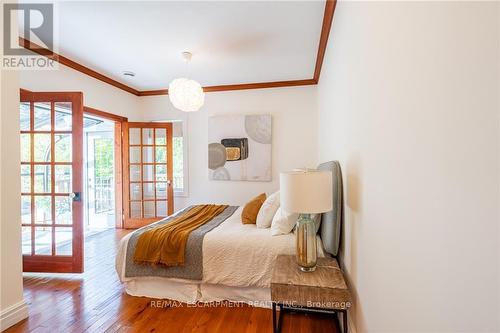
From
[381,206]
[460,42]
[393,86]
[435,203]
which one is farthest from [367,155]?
[460,42]

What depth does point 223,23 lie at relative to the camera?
2344 millimetres

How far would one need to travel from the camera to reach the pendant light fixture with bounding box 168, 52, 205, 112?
278 centimetres

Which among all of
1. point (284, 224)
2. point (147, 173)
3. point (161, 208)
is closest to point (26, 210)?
point (147, 173)

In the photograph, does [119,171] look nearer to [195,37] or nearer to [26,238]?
[26,238]

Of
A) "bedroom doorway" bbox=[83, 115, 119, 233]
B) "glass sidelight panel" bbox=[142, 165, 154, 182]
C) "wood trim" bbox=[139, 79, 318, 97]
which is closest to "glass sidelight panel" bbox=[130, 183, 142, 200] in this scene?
"glass sidelight panel" bbox=[142, 165, 154, 182]

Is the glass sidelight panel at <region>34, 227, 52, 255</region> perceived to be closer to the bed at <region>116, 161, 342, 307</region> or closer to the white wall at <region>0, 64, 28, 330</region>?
the white wall at <region>0, 64, 28, 330</region>

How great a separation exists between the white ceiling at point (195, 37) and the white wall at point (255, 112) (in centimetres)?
45

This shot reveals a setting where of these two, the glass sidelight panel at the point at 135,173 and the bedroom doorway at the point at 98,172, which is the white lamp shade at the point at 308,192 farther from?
the bedroom doorway at the point at 98,172

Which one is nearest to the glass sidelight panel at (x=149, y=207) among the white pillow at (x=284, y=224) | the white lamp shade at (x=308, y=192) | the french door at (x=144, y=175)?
the french door at (x=144, y=175)

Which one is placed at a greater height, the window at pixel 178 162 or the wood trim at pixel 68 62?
the wood trim at pixel 68 62

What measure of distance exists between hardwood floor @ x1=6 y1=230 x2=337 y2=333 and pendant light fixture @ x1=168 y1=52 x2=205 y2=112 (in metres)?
2.14

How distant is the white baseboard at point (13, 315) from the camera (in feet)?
6.08

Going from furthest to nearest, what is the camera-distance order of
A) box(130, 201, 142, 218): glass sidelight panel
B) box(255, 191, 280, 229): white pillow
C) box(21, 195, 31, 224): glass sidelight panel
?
box(130, 201, 142, 218): glass sidelight panel < box(21, 195, 31, 224): glass sidelight panel < box(255, 191, 280, 229): white pillow

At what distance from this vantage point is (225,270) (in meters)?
2.11
